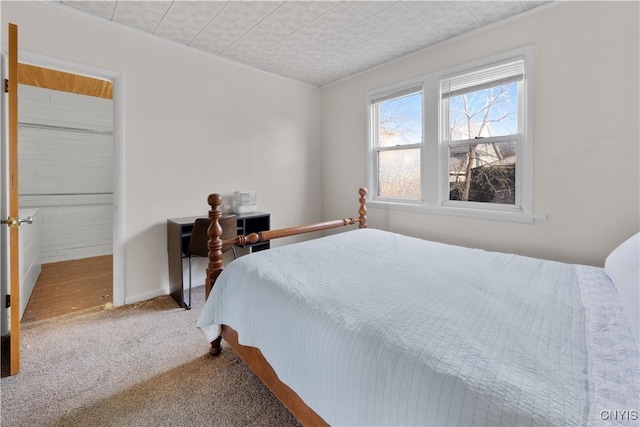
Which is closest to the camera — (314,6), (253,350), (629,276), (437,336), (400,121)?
(437,336)

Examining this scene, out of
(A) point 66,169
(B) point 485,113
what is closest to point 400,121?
(B) point 485,113

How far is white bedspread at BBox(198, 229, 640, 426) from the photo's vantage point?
0.71 m

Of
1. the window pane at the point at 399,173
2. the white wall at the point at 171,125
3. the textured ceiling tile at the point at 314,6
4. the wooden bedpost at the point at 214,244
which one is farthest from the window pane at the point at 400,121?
the wooden bedpost at the point at 214,244

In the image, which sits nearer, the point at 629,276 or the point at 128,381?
the point at 629,276

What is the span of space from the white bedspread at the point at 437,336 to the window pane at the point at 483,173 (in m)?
1.05

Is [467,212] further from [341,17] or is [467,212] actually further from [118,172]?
[118,172]

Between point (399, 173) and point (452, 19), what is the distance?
1455 millimetres

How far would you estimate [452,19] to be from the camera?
2.38 m

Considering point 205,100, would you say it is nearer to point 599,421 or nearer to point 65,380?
point 65,380

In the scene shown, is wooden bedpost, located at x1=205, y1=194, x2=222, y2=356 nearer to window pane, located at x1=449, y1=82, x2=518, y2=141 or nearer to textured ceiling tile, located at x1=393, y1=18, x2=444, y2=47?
textured ceiling tile, located at x1=393, y1=18, x2=444, y2=47

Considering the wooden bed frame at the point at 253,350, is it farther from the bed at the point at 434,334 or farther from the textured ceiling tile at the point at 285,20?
the textured ceiling tile at the point at 285,20

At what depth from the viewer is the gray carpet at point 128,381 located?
A: 4.65 feet

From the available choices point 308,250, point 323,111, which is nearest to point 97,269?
point 308,250

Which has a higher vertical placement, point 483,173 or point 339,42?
point 339,42
